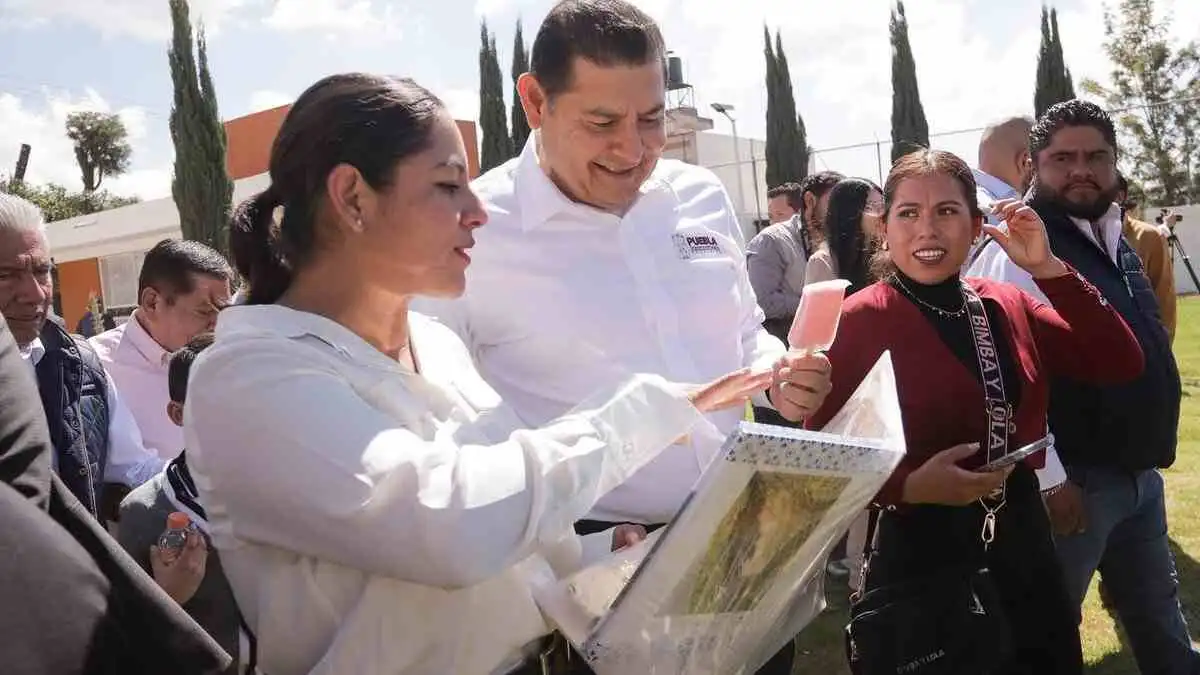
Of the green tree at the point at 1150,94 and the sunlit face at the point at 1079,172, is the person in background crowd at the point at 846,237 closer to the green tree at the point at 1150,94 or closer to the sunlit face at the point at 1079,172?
the sunlit face at the point at 1079,172

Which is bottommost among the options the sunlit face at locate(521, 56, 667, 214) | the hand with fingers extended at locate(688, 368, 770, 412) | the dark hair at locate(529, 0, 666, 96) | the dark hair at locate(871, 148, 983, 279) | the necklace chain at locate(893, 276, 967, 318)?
the necklace chain at locate(893, 276, 967, 318)

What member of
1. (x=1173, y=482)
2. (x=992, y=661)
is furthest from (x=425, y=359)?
(x=1173, y=482)

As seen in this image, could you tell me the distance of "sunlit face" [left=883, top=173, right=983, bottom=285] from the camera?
2.77 m

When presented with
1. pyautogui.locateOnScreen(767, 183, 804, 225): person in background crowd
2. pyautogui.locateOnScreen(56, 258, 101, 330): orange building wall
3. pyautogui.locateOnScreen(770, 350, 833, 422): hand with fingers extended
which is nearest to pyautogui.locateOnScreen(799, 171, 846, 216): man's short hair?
pyautogui.locateOnScreen(767, 183, 804, 225): person in background crowd

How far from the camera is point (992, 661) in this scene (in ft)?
8.05

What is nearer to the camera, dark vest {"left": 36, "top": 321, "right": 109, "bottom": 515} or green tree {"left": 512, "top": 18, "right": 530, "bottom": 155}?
dark vest {"left": 36, "top": 321, "right": 109, "bottom": 515}

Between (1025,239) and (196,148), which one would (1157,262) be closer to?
(1025,239)

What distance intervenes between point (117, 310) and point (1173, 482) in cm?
2432

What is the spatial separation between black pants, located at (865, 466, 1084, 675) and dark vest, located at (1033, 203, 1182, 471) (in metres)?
0.99

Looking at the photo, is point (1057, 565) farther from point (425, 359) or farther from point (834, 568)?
point (834, 568)

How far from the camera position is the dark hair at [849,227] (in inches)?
185

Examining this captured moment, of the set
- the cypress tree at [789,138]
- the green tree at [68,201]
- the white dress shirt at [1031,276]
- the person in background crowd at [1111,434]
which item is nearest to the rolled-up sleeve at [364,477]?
the white dress shirt at [1031,276]

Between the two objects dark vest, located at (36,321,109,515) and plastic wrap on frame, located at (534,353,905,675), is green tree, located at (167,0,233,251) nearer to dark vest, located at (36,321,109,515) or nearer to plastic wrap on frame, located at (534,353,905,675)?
dark vest, located at (36,321,109,515)

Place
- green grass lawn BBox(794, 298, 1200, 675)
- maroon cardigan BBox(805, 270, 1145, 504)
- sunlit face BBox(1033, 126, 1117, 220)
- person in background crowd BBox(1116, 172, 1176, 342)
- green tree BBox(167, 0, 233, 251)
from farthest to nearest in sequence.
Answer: green tree BBox(167, 0, 233, 251), person in background crowd BBox(1116, 172, 1176, 342), green grass lawn BBox(794, 298, 1200, 675), sunlit face BBox(1033, 126, 1117, 220), maroon cardigan BBox(805, 270, 1145, 504)
